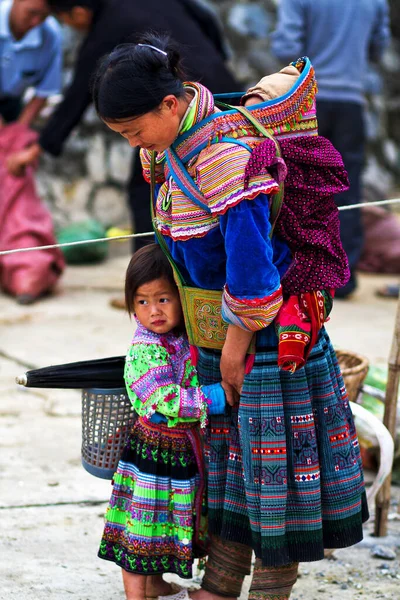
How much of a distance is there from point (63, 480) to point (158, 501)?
3.73ft

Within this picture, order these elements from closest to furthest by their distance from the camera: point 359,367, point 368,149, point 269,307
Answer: point 269,307 → point 359,367 → point 368,149

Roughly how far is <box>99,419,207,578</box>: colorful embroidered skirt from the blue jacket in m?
4.17

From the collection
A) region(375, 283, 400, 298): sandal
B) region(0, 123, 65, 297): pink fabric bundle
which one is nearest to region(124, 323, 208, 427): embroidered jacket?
region(0, 123, 65, 297): pink fabric bundle

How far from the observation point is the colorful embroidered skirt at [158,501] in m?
2.56

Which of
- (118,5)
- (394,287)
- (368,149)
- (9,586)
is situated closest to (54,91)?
(118,5)

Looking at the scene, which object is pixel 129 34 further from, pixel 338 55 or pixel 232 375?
pixel 232 375

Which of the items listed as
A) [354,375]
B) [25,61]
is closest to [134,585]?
[354,375]

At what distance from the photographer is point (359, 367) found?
312cm

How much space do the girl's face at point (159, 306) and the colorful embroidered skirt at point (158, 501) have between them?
28cm

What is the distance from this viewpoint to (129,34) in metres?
5.13

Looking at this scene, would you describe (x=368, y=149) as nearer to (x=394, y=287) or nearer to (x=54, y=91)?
(x=394, y=287)

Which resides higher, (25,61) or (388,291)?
(25,61)

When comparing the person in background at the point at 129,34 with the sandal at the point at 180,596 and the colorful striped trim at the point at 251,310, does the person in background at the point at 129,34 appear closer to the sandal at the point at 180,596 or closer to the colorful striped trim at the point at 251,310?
the sandal at the point at 180,596

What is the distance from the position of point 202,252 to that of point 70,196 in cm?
618
